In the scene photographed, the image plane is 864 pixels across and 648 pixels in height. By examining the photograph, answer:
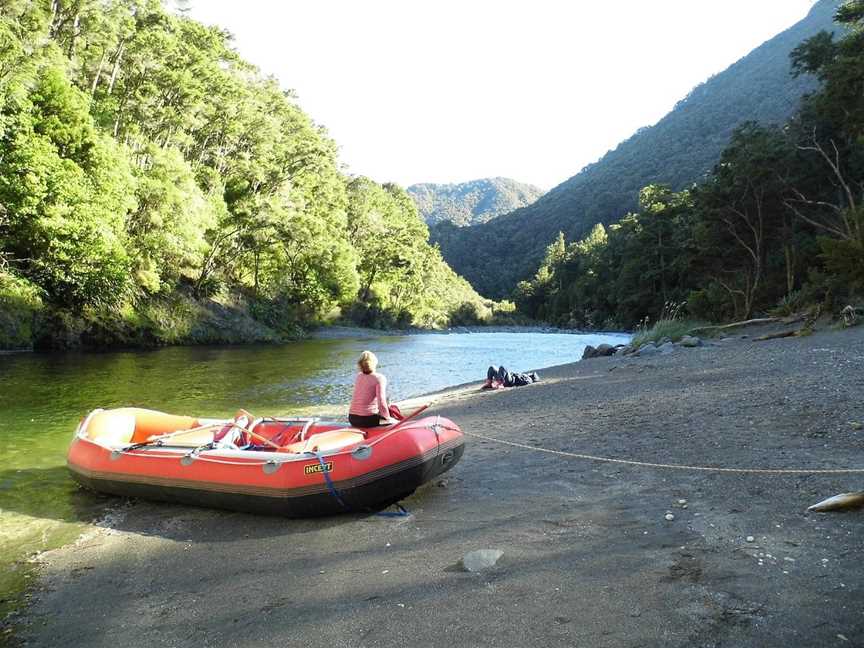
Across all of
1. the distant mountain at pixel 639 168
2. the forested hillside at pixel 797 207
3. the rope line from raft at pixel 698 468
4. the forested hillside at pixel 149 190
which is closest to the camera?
the rope line from raft at pixel 698 468

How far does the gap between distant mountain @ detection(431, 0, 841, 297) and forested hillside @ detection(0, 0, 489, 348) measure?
58.0m

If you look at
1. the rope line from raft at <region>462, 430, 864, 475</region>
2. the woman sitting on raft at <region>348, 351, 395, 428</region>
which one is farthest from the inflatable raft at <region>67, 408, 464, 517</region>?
the rope line from raft at <region>462, 430, 864, 475</region>

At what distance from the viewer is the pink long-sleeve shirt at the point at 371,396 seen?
21.6 feet

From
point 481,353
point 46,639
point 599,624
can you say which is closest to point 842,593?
point 599,624

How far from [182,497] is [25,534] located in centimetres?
139

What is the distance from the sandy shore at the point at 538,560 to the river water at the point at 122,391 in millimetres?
717

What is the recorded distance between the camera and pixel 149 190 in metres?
25.5

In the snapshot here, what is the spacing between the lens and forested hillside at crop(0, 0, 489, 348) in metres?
20.3

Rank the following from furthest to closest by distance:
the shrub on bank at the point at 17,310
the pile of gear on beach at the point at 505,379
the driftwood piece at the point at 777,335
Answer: the shrub on bank at the point at 17,310 < the driftwood piece at the point at 777,335 < the pile of gear on beach at the point at 505,379

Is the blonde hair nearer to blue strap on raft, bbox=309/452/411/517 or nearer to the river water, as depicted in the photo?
blue strap on raft, bbox=309/452/411/517

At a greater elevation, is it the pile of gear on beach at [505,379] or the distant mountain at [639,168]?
the distant mountain at [639,168]

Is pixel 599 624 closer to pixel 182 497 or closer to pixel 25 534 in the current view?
pixel 182 497

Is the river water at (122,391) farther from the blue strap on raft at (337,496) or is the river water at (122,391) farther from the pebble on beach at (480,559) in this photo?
the pebble on beach at (480,559)

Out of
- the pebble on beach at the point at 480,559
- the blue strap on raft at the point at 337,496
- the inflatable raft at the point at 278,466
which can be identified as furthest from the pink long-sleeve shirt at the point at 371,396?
the pebble on beach at the point at 480,559
